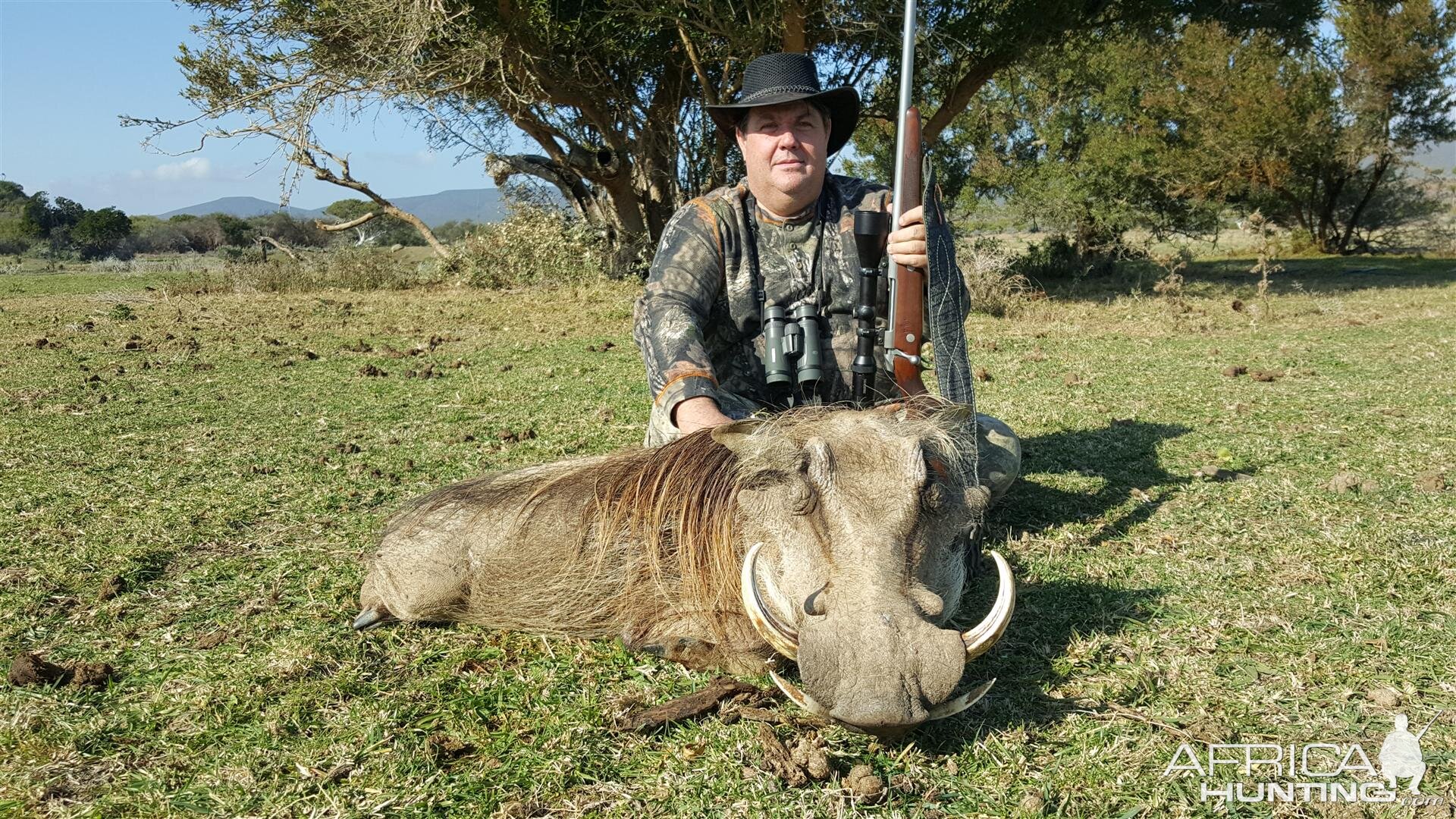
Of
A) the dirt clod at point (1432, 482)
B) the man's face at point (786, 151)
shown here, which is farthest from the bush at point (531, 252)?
the dirt clod at point (1432, 482)

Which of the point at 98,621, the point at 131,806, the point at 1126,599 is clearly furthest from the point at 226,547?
the point at 1126,599

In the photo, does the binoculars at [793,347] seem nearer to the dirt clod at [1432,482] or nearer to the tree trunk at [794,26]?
the dirt clod at [1432,482]

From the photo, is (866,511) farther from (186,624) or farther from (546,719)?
(186,624)

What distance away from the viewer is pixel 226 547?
3.64m

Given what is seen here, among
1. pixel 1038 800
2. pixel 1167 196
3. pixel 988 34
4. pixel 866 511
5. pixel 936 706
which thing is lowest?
pixel 1038 800

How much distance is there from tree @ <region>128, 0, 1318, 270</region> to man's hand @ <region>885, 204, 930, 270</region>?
7682 millimetres

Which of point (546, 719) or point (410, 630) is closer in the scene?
point (546, 719)

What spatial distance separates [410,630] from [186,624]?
72cm

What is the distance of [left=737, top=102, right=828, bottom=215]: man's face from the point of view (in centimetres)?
371

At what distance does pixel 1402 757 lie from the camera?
2.12 meters

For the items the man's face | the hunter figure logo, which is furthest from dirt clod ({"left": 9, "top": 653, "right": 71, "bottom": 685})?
the hunter figure logo

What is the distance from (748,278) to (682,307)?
0.44m

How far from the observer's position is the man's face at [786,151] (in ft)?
12.2

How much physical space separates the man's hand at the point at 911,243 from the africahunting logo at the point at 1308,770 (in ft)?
5.94
